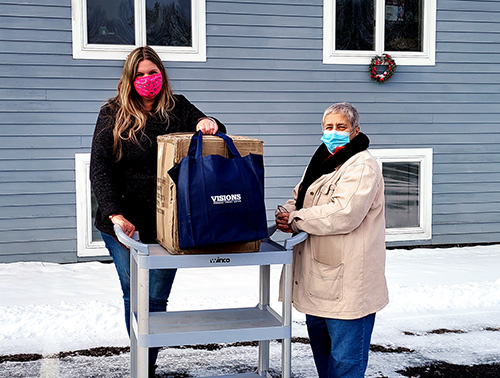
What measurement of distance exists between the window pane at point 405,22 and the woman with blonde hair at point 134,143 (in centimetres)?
539

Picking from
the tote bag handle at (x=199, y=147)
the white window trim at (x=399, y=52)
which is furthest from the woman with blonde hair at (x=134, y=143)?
the white window trim at (x=399, y=52)

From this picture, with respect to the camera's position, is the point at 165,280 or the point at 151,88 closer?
the point at 151,88

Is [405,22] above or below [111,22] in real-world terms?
above

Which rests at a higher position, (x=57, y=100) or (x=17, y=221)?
(x=57, y=100)

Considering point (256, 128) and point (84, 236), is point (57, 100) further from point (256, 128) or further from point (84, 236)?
point (256, 128)

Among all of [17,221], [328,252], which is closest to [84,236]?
[17,221]

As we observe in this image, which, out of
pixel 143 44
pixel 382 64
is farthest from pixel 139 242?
pixel 382 64

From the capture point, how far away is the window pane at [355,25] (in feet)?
25.7

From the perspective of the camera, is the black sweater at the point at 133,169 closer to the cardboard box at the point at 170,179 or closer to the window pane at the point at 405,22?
the cardboard box at the point at 170,179

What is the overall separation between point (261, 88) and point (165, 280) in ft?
14.6

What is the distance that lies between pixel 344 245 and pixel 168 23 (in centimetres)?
510

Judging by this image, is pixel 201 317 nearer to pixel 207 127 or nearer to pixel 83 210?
pixel 207 127

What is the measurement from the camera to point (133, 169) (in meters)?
3.30

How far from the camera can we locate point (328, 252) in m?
2.96
